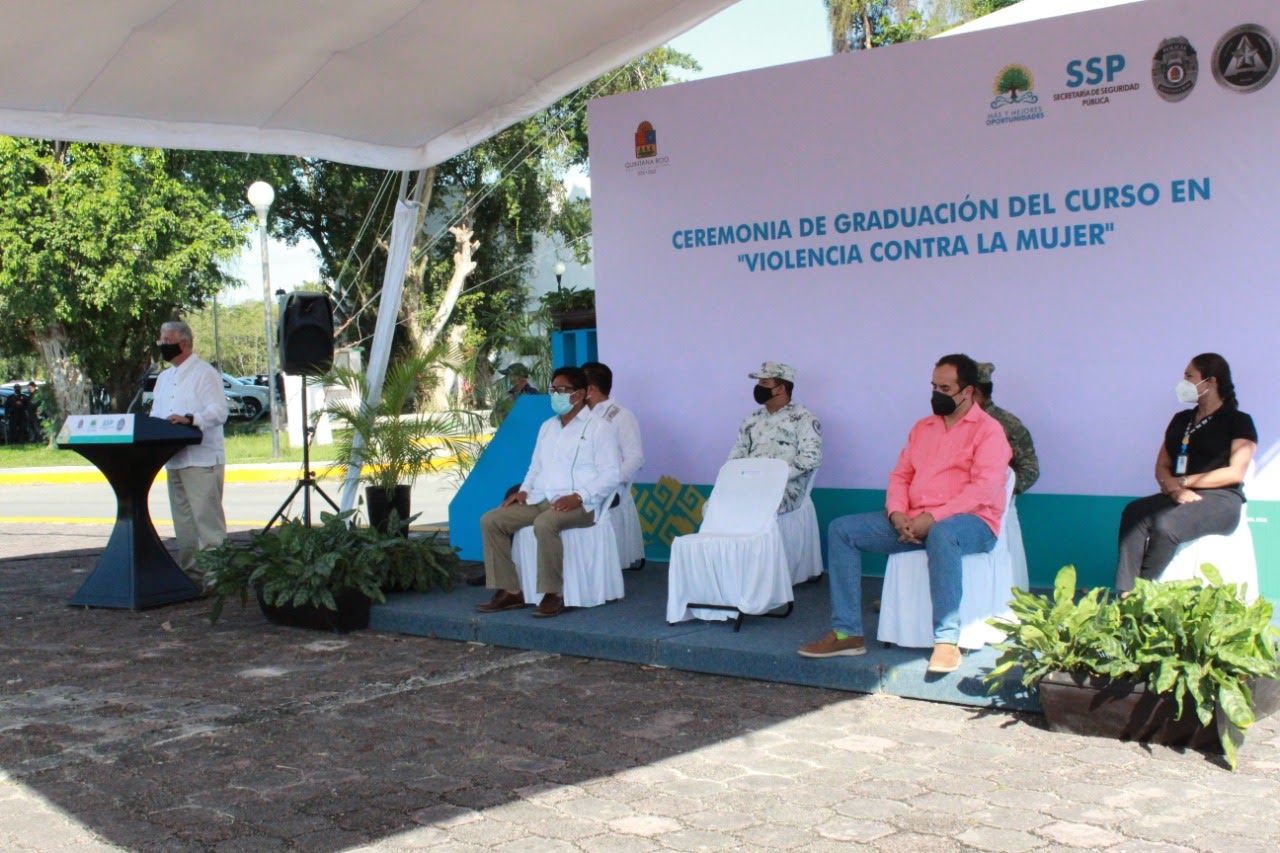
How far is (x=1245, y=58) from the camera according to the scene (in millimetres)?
6527

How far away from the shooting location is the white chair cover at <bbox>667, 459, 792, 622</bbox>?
21.7 ft

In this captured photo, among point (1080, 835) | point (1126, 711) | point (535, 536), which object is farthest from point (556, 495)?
point (1080, 835)

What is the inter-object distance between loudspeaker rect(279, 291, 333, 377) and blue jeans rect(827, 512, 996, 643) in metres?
4.77

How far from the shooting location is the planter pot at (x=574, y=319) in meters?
9.50

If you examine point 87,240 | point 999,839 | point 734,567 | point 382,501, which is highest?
point 87,240

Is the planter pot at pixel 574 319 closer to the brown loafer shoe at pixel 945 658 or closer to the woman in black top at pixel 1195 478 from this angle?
the woman in black top at pixel 1195 478

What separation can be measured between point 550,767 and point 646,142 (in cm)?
490

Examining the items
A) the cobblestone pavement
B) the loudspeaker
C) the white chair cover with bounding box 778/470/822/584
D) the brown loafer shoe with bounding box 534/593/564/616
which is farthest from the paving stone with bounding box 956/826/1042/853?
the loudspeaker

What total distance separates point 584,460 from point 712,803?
3374 mm

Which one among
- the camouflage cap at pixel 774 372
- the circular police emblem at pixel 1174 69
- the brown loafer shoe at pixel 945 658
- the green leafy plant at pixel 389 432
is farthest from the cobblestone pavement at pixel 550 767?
the circular police emblem at pixel 1174 69

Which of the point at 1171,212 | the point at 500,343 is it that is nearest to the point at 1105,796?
the point at 1171,212

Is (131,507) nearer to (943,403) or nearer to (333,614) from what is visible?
(333,614)

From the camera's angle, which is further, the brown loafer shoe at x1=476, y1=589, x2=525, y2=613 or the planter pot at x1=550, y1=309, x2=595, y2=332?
the planter pot at x1=550, y1=309, x2=595, y2=332

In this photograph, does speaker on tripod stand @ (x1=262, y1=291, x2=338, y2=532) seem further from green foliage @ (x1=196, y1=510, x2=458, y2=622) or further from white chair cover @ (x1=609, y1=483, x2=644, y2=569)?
white chair cover @ (x1=609, y1=483, x2=644, y2=569)
